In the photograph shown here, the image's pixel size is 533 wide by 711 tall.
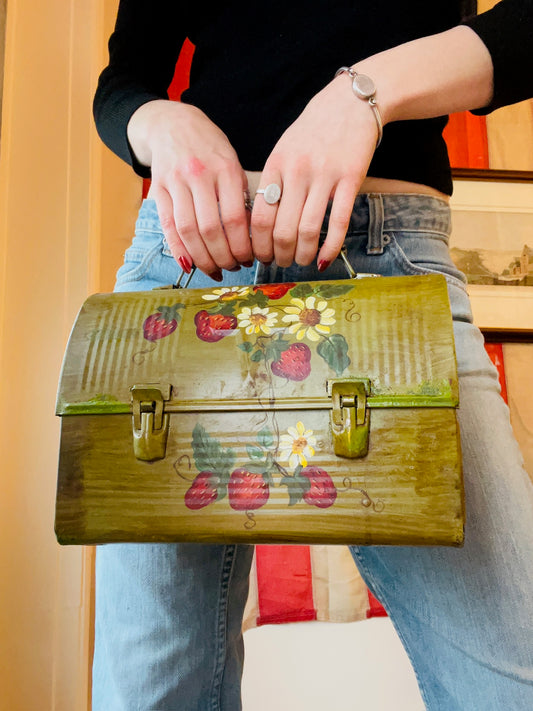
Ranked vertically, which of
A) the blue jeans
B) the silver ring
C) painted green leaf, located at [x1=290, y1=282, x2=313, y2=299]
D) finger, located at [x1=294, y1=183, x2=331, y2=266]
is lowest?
the blue jeans

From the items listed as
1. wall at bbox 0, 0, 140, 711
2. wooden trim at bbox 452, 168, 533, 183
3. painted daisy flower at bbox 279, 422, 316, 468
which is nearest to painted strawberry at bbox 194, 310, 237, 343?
painted daisy flower at bbox 279, 422, 316, 468

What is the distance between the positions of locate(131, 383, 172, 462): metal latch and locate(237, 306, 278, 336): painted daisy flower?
0.09m

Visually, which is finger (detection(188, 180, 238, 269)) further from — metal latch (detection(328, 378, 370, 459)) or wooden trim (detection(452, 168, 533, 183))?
wooden trim (detection(452, 168, 533, 183))

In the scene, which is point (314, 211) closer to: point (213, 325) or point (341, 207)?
point (341, 207)

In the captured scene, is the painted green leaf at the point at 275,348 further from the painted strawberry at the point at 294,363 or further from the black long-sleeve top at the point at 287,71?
the black long-sleeve top at the point at 287,71

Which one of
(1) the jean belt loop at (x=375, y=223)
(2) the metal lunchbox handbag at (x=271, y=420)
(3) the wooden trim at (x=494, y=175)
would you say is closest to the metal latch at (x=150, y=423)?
(2) the metal lunchbox handbag at (x=271, y=420)

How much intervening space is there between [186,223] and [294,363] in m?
0.17

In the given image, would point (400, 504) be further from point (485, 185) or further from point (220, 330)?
point (485, 185)

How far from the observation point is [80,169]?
1.43 metres

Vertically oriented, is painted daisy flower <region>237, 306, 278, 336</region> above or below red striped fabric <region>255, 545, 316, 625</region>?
above

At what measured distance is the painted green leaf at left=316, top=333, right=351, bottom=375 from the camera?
0.48 m

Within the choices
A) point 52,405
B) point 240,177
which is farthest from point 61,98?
point 240,177

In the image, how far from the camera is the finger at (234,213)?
1.74ft

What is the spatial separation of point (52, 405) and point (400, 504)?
1.00 metres
